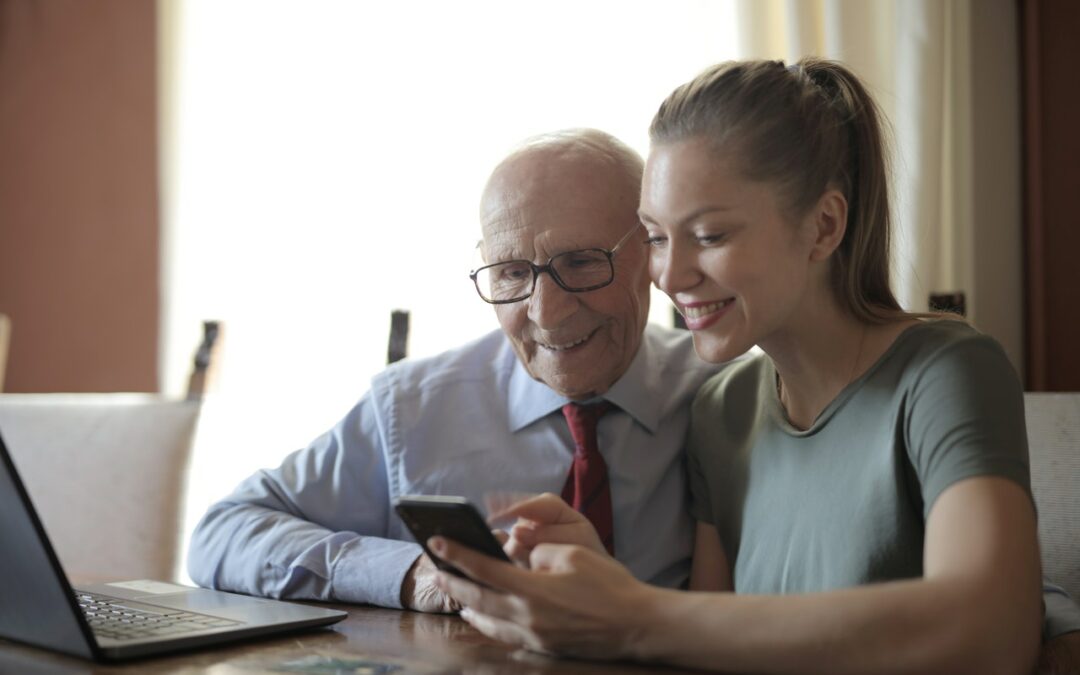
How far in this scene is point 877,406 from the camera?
120 centimetres

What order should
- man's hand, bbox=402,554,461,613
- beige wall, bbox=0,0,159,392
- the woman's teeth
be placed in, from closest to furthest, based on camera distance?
the woman's teeth < man's hand, bbox=402,554,461,613 < beige wall, bbox=0,0,159,392

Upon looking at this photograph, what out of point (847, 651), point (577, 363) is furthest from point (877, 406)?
point (577, 363)

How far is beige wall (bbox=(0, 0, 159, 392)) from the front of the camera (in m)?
3.50

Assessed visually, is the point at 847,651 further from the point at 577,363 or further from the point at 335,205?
the point at 335,205

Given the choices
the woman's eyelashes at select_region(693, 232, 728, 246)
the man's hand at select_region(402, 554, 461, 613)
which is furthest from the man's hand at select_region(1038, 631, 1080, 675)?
the man's hand at select_region(402, 554, 461, 613)

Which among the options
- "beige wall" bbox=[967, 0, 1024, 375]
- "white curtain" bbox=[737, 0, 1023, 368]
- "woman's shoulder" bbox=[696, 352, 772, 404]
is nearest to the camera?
"woman's shoulder" bbox=[696, 352, 772, 404]

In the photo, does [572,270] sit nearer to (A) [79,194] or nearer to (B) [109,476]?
(B) [109,476]

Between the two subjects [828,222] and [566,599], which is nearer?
[566,599]

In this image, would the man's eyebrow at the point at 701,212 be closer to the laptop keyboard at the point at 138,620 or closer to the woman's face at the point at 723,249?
the woman's face at the point at 723,249

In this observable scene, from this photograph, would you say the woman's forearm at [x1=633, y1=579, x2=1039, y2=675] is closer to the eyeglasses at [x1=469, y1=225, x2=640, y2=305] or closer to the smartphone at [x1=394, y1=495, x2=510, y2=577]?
the smartphone at [x1=394, y1=495, x2=510, y2=577]

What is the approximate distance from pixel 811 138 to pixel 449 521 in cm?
60

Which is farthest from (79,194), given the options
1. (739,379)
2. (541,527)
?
(541,527)

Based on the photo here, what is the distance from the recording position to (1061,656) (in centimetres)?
115

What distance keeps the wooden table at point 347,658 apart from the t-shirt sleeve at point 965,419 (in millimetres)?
347
